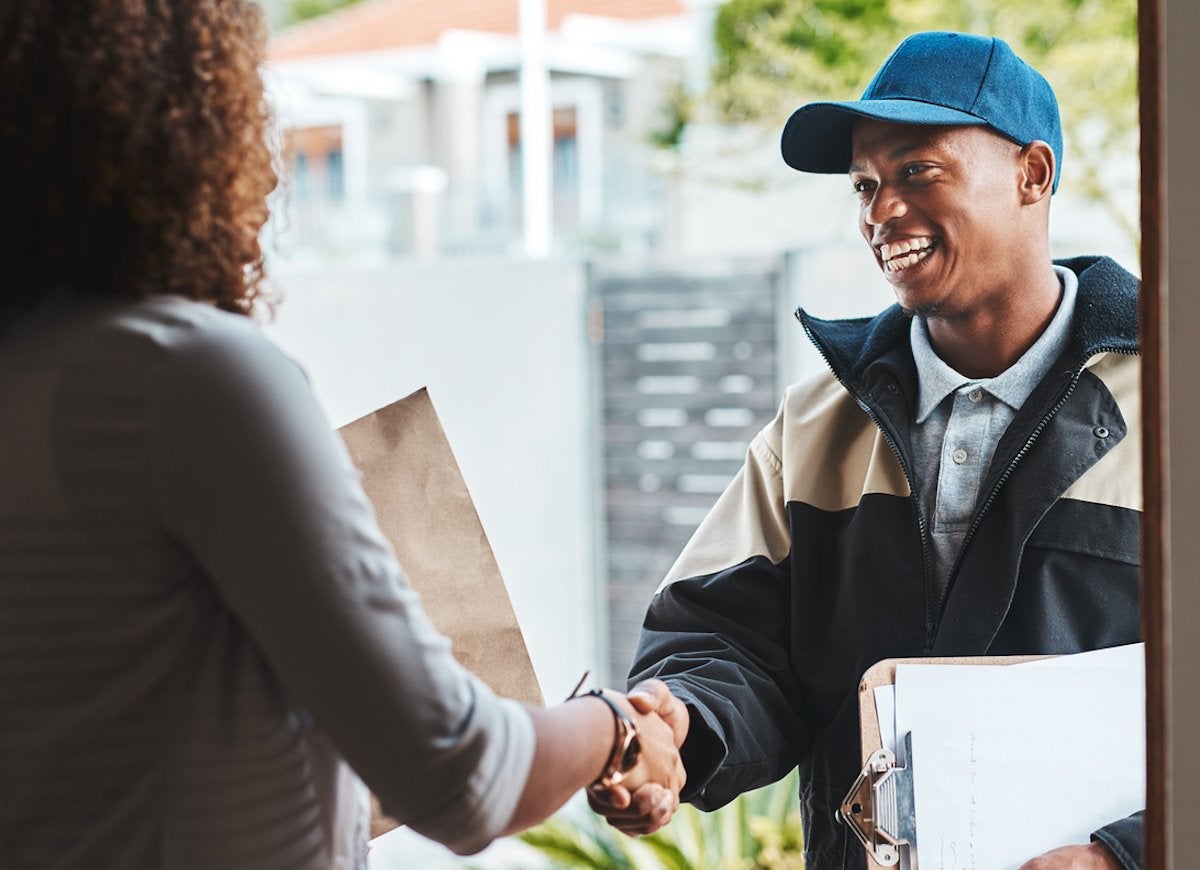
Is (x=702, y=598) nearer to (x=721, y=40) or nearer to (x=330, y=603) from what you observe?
(x=330, y=603)

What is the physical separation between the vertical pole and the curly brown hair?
5.56 m

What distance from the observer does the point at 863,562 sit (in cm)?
131

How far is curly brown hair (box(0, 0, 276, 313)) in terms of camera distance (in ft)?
2.61

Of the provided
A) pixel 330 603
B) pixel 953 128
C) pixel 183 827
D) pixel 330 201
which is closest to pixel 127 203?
pixel 330 603

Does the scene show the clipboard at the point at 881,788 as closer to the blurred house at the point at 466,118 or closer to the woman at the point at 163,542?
the woman at the point at 163,542

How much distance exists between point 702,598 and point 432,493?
0.35m

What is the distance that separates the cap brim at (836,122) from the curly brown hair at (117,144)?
62cm

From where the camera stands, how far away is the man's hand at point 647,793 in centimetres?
114

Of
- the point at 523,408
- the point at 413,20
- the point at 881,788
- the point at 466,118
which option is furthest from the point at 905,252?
the point at 413,20

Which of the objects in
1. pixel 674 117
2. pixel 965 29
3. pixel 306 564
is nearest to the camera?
pixel 306 564

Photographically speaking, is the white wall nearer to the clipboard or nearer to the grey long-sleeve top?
the clipboard

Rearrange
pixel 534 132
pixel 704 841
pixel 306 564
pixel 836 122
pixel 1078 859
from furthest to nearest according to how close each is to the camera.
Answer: pixel 534 132
pixel 704 841
pixel 836 122
pixel 1078 859
pixel 306 564

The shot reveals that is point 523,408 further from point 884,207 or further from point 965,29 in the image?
point 884,207

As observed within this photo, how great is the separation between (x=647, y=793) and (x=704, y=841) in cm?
206
